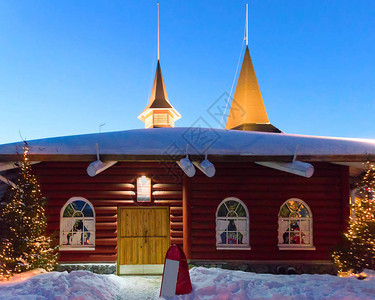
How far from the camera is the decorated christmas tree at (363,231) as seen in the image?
225 inches

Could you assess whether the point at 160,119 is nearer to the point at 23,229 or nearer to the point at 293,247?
the point at 293,247

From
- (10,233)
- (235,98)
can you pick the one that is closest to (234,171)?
(10,233)

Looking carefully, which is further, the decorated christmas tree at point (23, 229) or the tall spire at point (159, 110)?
the tall spire at point (159, 110)

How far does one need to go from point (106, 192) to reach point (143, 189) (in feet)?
3.48

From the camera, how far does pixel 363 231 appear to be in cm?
581

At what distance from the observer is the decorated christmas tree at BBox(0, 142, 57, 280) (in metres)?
5.80

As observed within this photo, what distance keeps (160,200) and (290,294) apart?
3.98 metres

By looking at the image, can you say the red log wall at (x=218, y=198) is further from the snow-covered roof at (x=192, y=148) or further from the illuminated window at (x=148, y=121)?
the illuminated window at (x=148, y=121)

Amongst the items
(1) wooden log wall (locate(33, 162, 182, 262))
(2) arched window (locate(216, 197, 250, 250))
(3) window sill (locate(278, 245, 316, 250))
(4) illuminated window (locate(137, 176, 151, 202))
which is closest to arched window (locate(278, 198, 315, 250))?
(3) window sill (locate(278, 245, 316, 250))

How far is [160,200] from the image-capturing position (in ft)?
24.8

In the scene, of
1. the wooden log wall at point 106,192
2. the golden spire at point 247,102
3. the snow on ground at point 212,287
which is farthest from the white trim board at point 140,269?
the golden spire at point 247,102

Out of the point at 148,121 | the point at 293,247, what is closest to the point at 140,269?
the point at 293,247

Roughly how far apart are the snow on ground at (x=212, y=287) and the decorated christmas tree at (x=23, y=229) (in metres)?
0.39

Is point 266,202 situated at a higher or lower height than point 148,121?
lower
